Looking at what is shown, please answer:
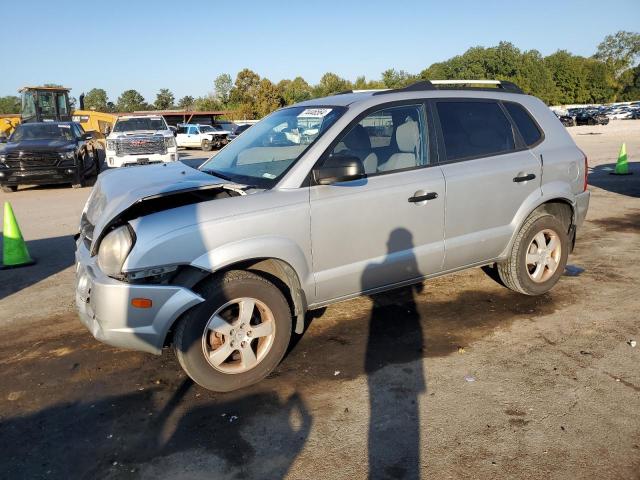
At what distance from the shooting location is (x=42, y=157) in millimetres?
13641

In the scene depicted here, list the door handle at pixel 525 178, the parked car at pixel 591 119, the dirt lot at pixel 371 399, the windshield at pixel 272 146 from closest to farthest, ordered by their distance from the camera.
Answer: the dirt lot at pixel 371 399 < the windshield at pixel 272 146 < the door handle at pixel 525 178 < the parked car at pixel 591 119

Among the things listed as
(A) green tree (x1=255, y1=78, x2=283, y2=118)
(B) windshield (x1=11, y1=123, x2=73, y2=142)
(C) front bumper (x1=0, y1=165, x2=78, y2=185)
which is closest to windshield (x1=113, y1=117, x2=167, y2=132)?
(B) windshield (x1=11, y1=123, x2=73, y2=142)

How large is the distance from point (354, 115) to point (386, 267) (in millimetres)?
1194

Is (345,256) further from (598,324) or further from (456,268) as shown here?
(598,324)

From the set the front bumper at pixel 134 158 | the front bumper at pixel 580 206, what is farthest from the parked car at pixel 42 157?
the front bumper at pixel 580 206

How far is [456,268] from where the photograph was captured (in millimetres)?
4586

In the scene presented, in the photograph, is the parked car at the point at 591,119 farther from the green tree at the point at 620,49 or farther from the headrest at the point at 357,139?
the green tree at the point at 620,49

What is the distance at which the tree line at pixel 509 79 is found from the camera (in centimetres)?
7344

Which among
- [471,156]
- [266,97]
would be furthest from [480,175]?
[266,97]

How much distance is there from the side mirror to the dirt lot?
1.36m

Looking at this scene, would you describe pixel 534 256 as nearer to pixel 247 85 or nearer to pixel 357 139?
pixel 357 139

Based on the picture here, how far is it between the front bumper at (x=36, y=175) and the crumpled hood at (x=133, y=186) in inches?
418

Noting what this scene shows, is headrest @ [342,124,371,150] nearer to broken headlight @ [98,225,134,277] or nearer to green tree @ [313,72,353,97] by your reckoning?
broken headlight @ [98,225,134,277]

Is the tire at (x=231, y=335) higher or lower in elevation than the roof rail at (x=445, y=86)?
lower
